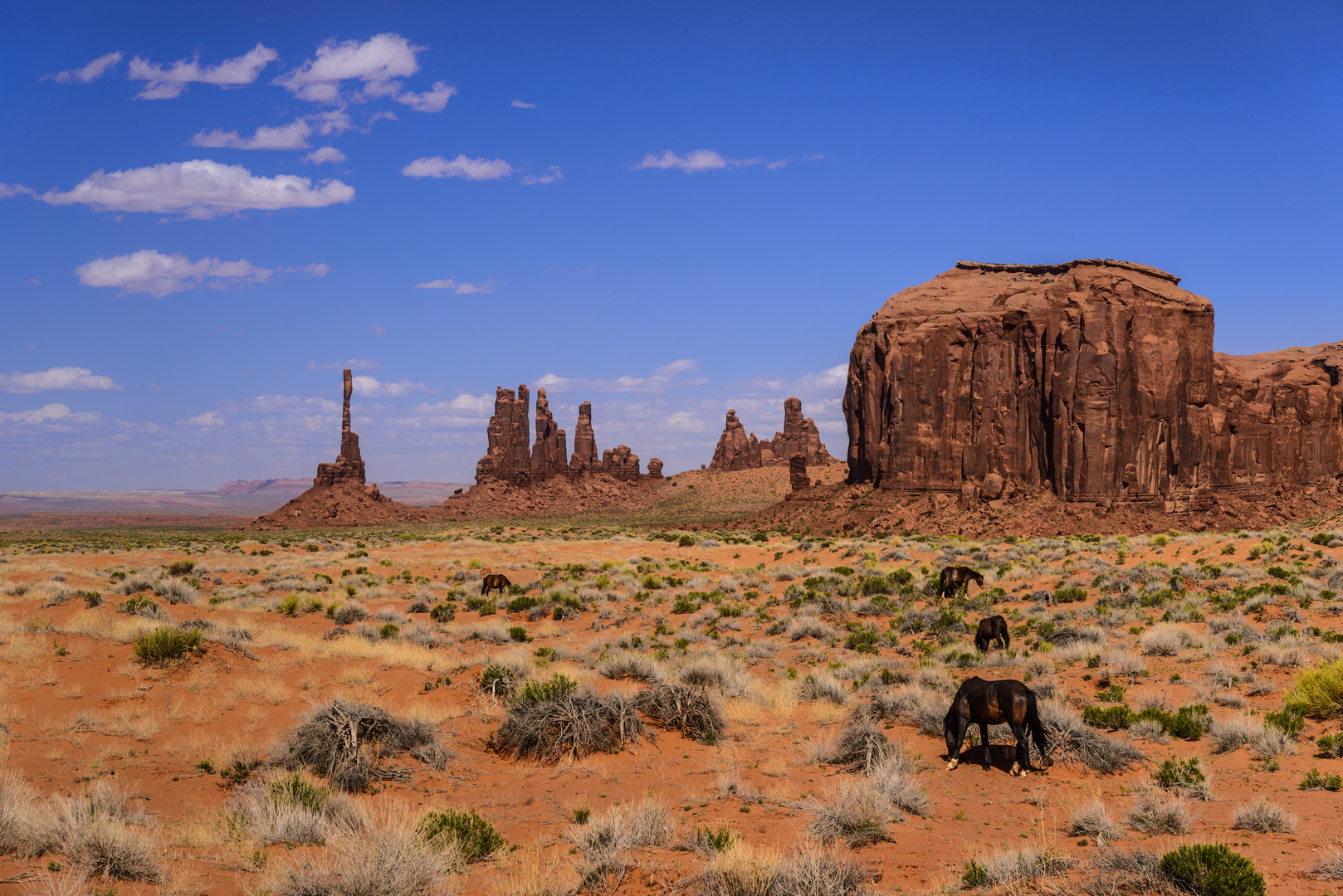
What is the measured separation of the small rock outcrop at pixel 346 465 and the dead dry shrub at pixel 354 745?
327 feet

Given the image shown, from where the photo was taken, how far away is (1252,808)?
8.41 metres

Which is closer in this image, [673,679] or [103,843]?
[103,843]

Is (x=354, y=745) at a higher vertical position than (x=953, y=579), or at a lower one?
lower

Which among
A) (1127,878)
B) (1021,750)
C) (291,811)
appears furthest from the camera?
(1021,750)

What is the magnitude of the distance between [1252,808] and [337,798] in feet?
30.2

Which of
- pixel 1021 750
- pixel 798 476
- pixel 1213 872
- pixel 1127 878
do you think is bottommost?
pixel 1021 750

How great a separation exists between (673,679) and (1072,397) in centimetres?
5098

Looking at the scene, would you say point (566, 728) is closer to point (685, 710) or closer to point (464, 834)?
point (685, 710)

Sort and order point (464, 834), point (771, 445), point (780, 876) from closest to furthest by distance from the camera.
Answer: point (780, 876)
point (464, 834)
point (771, 445)

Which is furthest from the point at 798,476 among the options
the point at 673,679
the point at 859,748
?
the point at 859,748

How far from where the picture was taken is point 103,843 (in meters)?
7.09

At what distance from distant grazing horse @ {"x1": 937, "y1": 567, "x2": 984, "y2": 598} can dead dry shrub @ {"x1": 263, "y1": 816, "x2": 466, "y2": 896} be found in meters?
18.5

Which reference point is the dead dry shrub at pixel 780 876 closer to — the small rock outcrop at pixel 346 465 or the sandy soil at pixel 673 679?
the sandy soil at pixel 673 679

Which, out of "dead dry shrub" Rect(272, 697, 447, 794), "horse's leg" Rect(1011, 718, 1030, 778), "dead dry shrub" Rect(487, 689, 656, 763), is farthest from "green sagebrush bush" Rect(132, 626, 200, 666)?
"horse's leg" Rect(1011, 718, 1030, 778)
